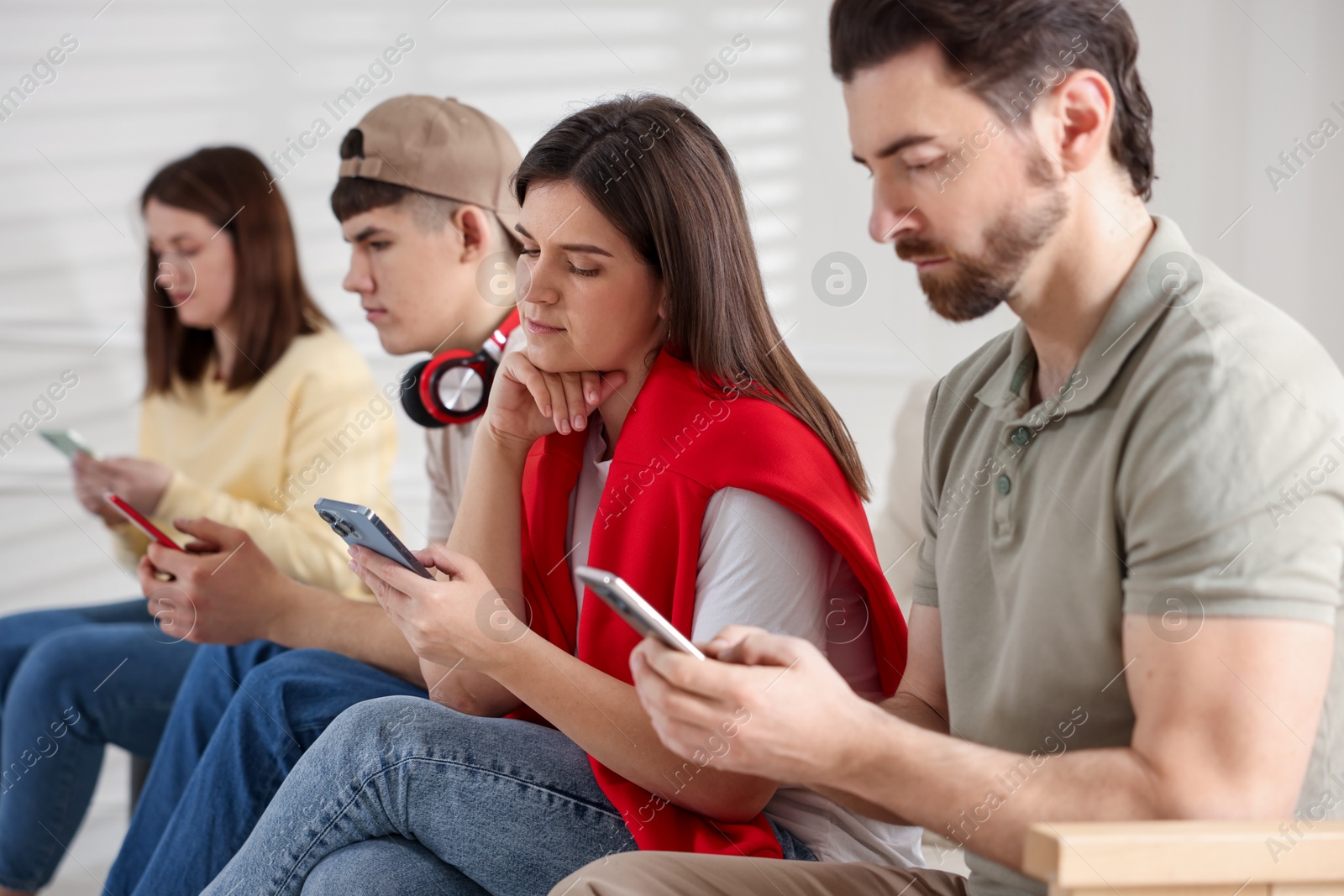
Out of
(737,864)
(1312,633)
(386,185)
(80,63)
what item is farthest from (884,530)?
(80,63)

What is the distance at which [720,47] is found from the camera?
9.42ft

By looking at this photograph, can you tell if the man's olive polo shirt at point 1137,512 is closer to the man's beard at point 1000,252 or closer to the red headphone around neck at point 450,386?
the man's beard at point 1000,252

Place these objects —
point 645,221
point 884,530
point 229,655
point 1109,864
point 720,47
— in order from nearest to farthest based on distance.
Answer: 1. point 1109,864
2. point 645,221
3. point 229,655
4. point 884,530
5. point 720,47

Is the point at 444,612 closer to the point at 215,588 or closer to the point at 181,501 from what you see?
the point at 215,588

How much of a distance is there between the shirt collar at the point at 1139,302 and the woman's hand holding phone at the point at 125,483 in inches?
62.4

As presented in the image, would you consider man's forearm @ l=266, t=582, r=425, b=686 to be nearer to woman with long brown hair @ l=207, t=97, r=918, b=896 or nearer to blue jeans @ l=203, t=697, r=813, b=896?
woman with long brown hair @ l=207, t=97, r=918, b=896

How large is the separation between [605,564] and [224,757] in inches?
20.3

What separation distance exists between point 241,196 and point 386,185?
Answer: 588mm

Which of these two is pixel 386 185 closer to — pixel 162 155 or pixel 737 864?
pixel 737 864

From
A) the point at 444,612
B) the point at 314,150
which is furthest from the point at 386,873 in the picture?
the point at 314,150

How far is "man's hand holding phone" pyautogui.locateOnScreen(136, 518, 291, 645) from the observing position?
166cm

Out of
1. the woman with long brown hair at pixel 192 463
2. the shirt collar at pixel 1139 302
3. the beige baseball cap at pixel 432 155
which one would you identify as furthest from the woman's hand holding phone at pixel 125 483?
the shirt collar at pixel 1139 302

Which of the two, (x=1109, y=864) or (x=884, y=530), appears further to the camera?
(x=884, y=530)

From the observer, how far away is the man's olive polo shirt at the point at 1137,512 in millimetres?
813
